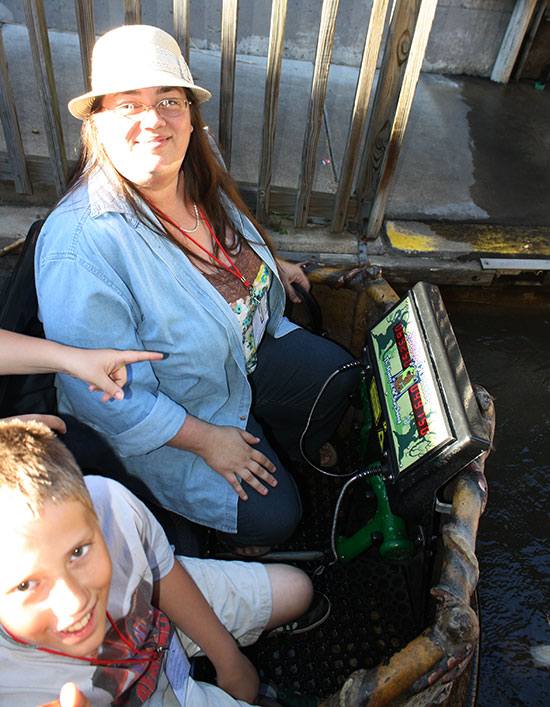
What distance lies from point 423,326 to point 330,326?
90cm

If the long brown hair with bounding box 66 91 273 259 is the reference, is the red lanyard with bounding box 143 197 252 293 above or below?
below

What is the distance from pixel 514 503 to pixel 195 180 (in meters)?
1.79

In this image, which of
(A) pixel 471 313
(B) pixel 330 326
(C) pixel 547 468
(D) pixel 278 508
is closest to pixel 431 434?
(D) pixel 278 508

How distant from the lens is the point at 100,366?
127 cm

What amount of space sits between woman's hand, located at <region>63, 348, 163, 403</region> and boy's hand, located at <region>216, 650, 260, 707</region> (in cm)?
73

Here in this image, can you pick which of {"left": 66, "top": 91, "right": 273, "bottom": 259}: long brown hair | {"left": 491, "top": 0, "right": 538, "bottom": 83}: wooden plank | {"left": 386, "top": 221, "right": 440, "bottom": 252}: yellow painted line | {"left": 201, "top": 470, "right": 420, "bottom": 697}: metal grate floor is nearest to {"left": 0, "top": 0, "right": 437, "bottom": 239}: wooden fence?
{"left": 386, "top": 221, "right": 440, "bottom": 252}: yellow painted line

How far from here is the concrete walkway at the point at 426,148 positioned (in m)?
2.99

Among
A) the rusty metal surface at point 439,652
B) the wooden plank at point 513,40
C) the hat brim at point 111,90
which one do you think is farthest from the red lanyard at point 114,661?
the wooden plank at point 513,40

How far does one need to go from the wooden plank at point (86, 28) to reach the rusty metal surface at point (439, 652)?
6.50 ft

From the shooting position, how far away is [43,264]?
1.37 m

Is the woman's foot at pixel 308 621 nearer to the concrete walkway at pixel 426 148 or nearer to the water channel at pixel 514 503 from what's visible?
the water channel at pixel 514 503

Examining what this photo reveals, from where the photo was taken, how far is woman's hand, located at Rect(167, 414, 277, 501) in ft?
5.16

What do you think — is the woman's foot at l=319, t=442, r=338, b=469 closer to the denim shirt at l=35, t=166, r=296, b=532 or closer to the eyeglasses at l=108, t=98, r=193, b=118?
the denim shirt at l=35, t=166, r=296, b=532

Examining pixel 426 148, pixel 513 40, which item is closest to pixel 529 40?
pixel 513 40
